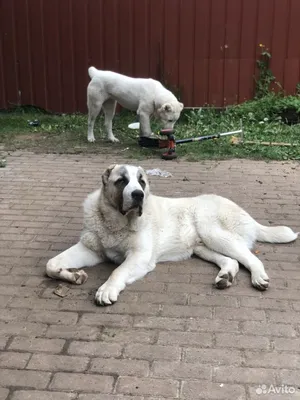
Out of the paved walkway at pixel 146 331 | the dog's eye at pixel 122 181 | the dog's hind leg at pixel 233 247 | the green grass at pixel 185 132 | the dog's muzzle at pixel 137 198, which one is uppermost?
the dog's eye at pixel 122 181

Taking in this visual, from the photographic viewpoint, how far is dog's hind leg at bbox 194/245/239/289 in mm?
3654

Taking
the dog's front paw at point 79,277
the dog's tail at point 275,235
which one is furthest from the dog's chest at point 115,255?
the dog's tail at point 275,235

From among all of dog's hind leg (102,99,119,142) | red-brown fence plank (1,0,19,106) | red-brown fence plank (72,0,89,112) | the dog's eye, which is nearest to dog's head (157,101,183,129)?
dog's hind leg (102,99,119,142)

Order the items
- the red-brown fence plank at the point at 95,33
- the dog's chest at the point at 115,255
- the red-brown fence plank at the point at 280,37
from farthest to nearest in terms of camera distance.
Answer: the red-brown fence plank at the point at 95,33
the red-brown fence plank at the point at 280,37
the dog's chest at the point at 115,255

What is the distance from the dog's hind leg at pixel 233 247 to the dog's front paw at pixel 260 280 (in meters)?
0.01

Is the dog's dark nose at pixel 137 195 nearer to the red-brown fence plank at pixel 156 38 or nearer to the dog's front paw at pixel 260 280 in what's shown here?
the dog's front paw at pixel 260 280

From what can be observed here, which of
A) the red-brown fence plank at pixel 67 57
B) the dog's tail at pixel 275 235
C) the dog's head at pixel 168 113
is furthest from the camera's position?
the red-brown fence plank at pixel 67 57

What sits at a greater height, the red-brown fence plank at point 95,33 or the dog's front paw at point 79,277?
the red-brown fence plank at point 95,33

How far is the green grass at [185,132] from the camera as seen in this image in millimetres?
8312

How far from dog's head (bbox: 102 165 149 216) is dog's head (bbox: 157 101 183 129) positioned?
4.54 meters

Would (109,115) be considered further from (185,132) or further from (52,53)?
(52,53)

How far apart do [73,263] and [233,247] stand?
4.40 feet

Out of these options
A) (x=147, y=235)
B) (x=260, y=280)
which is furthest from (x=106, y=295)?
(x=260, y=280)

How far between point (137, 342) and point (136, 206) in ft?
3.69
